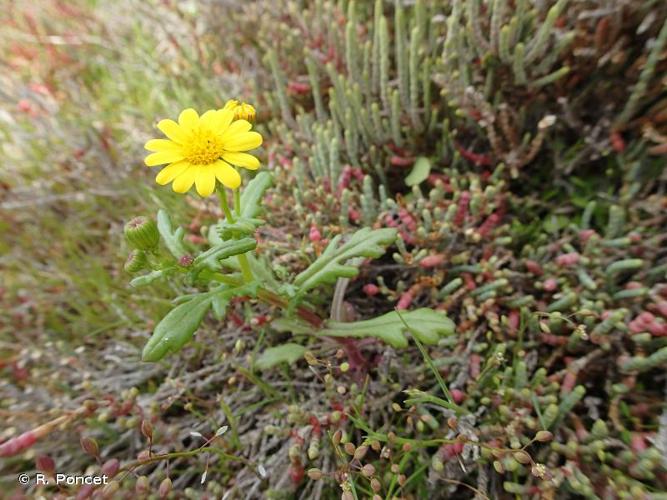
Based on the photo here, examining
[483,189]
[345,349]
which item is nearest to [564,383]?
[345,349]

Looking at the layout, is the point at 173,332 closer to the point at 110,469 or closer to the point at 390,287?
the point at 110,469

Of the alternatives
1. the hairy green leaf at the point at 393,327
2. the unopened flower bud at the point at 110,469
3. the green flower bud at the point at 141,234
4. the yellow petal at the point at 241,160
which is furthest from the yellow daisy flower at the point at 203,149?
the unopened flower bud at the point at 110,469

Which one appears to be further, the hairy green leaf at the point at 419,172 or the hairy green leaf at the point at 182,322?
the hairy green leaf at the point at 419,172

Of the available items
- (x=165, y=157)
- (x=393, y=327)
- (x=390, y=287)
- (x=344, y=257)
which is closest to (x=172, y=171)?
(x=165, y=157)

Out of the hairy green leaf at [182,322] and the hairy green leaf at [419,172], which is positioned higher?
the hairy green leaf at [419,172]

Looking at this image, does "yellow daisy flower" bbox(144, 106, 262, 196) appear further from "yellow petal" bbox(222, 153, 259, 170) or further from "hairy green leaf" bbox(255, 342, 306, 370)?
"hairy green leaf" bbox(255, 342, 306, 370)

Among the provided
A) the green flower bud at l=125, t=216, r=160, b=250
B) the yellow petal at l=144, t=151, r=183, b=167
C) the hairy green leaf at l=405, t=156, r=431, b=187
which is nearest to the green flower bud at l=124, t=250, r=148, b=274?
the green flower bud at l=125, t=216, r=160, b=250

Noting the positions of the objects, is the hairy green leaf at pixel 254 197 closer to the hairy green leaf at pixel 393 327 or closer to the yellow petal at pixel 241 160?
the yellow petal at pixel 241 160
